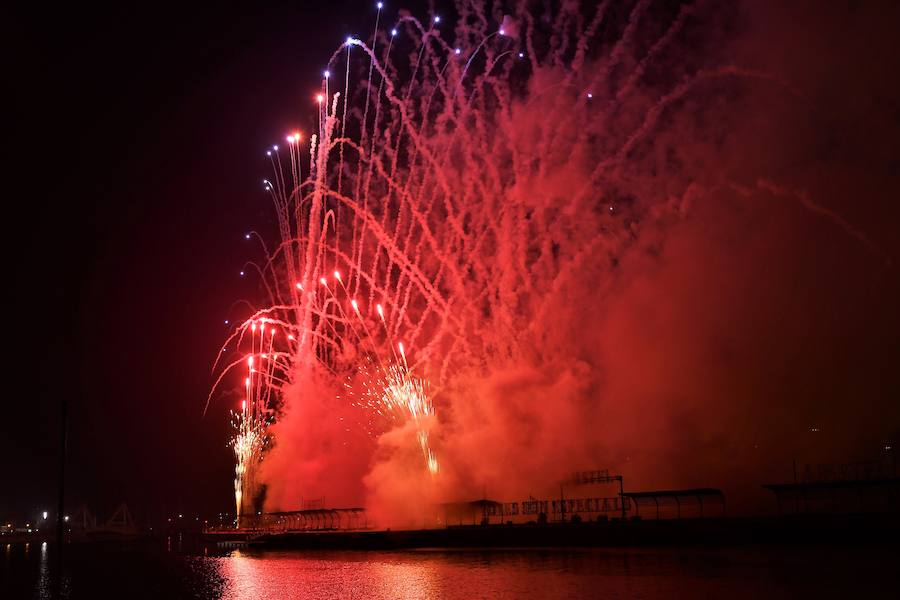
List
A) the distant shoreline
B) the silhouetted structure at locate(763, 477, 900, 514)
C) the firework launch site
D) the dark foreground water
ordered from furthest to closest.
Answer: the silhouetted structure at locate(763, 477, 900, 514) < the firework launch site < the distant shoreline < the dark foreground water

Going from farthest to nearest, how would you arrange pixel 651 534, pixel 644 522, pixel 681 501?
pixel 681 501, pixel 644 522, pixel 651 534

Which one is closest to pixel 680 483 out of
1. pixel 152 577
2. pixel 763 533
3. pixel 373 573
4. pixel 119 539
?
pixel 763 533

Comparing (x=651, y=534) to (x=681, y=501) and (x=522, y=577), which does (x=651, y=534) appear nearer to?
(x=681, y=501)

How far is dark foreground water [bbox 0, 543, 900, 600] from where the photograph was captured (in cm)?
2302

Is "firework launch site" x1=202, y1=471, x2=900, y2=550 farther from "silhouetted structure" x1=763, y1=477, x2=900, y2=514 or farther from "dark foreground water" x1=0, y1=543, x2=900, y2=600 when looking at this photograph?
"dark foreground water" x1=0, y1=543, x2=900, y2=600

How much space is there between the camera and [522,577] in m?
28.4

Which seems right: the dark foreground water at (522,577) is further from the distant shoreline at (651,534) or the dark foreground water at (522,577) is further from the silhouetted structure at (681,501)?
the silhouetted structure at (681,501)

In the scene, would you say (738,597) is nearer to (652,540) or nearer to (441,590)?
(441,590)

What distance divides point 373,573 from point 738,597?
17.9m

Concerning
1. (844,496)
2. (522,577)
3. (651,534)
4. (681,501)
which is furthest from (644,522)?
(522,577)

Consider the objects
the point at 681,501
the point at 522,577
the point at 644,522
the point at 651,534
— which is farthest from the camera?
the point at 681,501

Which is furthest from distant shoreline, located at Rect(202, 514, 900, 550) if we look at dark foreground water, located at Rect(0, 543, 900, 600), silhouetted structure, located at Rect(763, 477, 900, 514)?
dark foreground water, located at Rect(0, 543, 900, 600)

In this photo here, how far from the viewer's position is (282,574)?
37406 millimetres

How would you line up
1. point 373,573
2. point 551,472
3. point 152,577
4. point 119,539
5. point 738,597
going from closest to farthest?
point 738,597 → point 373,573 → point 152,577 → point 551,472 → point 119,539
